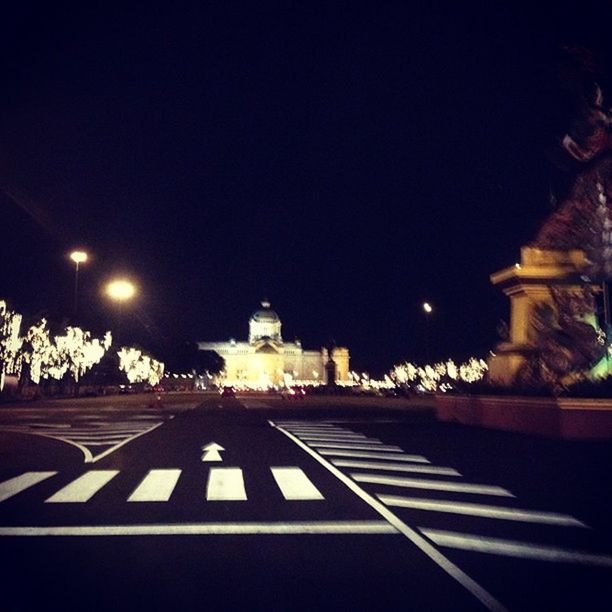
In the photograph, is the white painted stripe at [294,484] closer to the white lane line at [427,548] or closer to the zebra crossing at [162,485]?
the zebra crossing at [162,485]

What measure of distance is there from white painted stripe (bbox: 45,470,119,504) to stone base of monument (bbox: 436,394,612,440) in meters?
13.0

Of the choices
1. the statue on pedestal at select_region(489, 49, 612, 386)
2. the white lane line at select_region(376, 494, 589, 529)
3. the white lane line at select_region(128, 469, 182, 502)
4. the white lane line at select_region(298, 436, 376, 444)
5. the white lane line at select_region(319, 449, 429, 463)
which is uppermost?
the statue on pedestal at select_region(489, 49, 612, 386)

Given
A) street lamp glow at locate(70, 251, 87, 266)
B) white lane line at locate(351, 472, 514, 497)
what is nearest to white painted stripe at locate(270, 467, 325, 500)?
white lane line at locate(351, 472, 514, 497)

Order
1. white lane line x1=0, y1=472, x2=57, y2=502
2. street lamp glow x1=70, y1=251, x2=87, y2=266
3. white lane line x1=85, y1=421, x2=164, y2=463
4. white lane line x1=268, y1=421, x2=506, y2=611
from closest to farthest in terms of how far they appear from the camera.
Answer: white lane line x1=268, y1=421, x2=506, y2=611
white lane line x1=0, y1=472, x2=57, y2=502
white lane line x1=85, y1=421, x2=164, y2=463
street lamp glow x1=70, y1=251, x2=87, y2=266

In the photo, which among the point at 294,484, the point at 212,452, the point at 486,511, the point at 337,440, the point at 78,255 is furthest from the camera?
the point at 78,255

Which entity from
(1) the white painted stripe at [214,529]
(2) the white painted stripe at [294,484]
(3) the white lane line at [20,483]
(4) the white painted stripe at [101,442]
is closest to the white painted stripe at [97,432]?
(4) the white painted stripe at [101,442]

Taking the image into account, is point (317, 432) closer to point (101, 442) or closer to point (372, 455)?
point (101, 442)

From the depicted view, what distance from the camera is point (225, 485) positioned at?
12.9 metres

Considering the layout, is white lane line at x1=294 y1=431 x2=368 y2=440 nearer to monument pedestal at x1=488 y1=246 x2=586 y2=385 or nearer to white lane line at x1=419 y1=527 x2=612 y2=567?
monument pedestal at x1=488 y1=246 x2=586 y2=385

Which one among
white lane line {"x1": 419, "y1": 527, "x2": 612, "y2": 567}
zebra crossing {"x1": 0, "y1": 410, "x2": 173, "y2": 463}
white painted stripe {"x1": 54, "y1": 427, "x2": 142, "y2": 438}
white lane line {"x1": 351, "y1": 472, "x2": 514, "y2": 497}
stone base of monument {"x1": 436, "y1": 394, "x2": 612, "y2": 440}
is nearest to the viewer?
Answer: white lane line {"x1": 419, "y1": 527, "x2": 612, "y2": 567}

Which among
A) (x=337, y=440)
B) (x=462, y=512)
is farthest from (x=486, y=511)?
(x=337, y=440)

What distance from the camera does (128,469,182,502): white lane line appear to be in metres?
11.6

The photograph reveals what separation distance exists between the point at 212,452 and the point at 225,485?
5.87m

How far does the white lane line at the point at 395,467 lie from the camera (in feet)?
48.4
